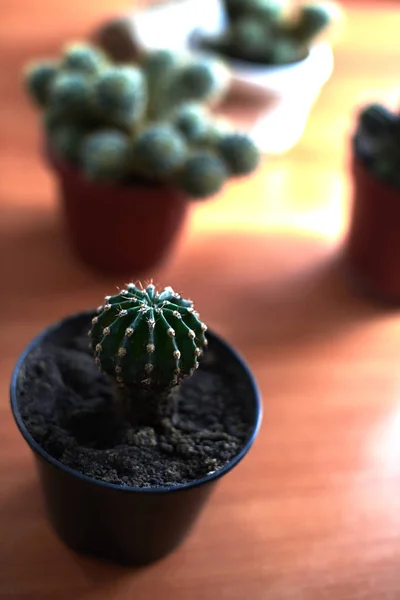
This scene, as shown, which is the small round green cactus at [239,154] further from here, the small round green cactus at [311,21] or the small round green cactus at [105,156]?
the small round green cactus at [311,21]

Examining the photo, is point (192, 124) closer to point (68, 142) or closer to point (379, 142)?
point (68, 142)

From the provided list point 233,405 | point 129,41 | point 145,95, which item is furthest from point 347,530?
point 129,41

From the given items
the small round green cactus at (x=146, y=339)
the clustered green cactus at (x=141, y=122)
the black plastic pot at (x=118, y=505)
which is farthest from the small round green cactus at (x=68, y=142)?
the small round green cactus at (x=146, y=339)

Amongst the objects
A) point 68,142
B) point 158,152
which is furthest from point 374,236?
point 68,142

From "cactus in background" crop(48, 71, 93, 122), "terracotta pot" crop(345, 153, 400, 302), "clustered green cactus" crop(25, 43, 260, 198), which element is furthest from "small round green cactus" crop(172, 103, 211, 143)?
"terracotta pot" crop(345, 153, 400, 302)

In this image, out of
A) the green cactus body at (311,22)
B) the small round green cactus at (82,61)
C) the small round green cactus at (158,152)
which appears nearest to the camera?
the small round green cactus at (158,152)

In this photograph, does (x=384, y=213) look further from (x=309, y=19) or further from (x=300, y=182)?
(x=309, y=19)
